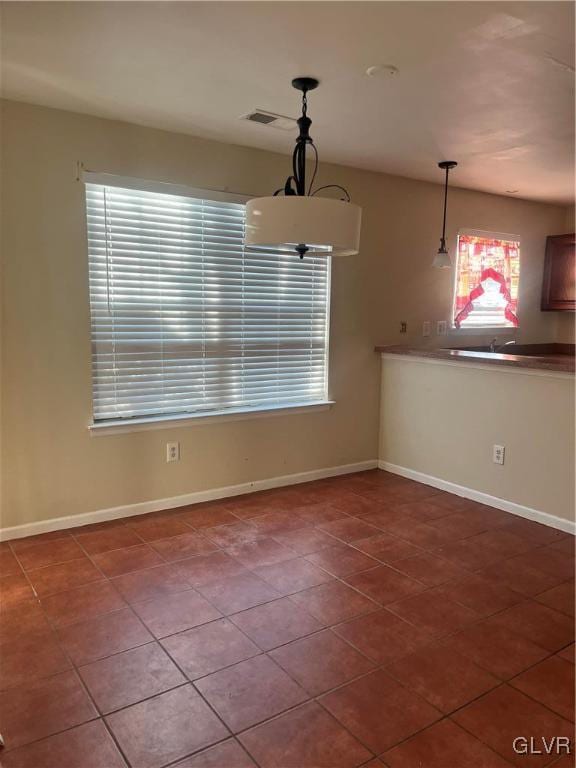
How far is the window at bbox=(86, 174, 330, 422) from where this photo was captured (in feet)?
10.6

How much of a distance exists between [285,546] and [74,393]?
1.48 metres

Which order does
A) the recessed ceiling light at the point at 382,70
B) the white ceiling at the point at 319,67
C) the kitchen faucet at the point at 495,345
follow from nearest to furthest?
the white ceiling at the point at 319,67, the recessed ceiling light at the point at 382,70, the kitchen faucet at the point at 495,345

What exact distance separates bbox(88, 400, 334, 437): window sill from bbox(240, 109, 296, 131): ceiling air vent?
1787 millimetres

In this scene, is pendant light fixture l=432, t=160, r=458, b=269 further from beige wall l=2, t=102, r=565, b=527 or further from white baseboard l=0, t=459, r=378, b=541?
white baseboard l=0, t=459, r=378, b=541

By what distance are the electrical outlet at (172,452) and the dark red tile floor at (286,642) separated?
1.28 ft

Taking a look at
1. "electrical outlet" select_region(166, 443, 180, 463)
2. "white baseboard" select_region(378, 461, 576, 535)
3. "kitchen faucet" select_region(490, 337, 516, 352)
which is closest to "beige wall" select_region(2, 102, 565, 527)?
"electrical outlet" select_region(166, 443, 180, 463)

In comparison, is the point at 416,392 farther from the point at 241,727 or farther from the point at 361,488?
the point at 241,727

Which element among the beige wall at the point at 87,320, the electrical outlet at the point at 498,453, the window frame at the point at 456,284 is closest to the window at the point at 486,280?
the window frame at the point at 456,284

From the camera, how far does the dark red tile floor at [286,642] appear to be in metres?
1.69

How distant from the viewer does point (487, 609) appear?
244cm

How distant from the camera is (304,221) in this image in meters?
1.97

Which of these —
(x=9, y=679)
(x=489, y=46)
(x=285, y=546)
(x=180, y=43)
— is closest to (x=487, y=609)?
(x=285, y=546)

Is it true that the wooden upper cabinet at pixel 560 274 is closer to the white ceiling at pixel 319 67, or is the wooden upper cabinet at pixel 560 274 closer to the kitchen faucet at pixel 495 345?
the kitchen faucet at pixel 495 345

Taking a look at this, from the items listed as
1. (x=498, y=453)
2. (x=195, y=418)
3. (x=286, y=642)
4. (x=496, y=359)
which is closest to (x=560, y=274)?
(x=496, y=359)
